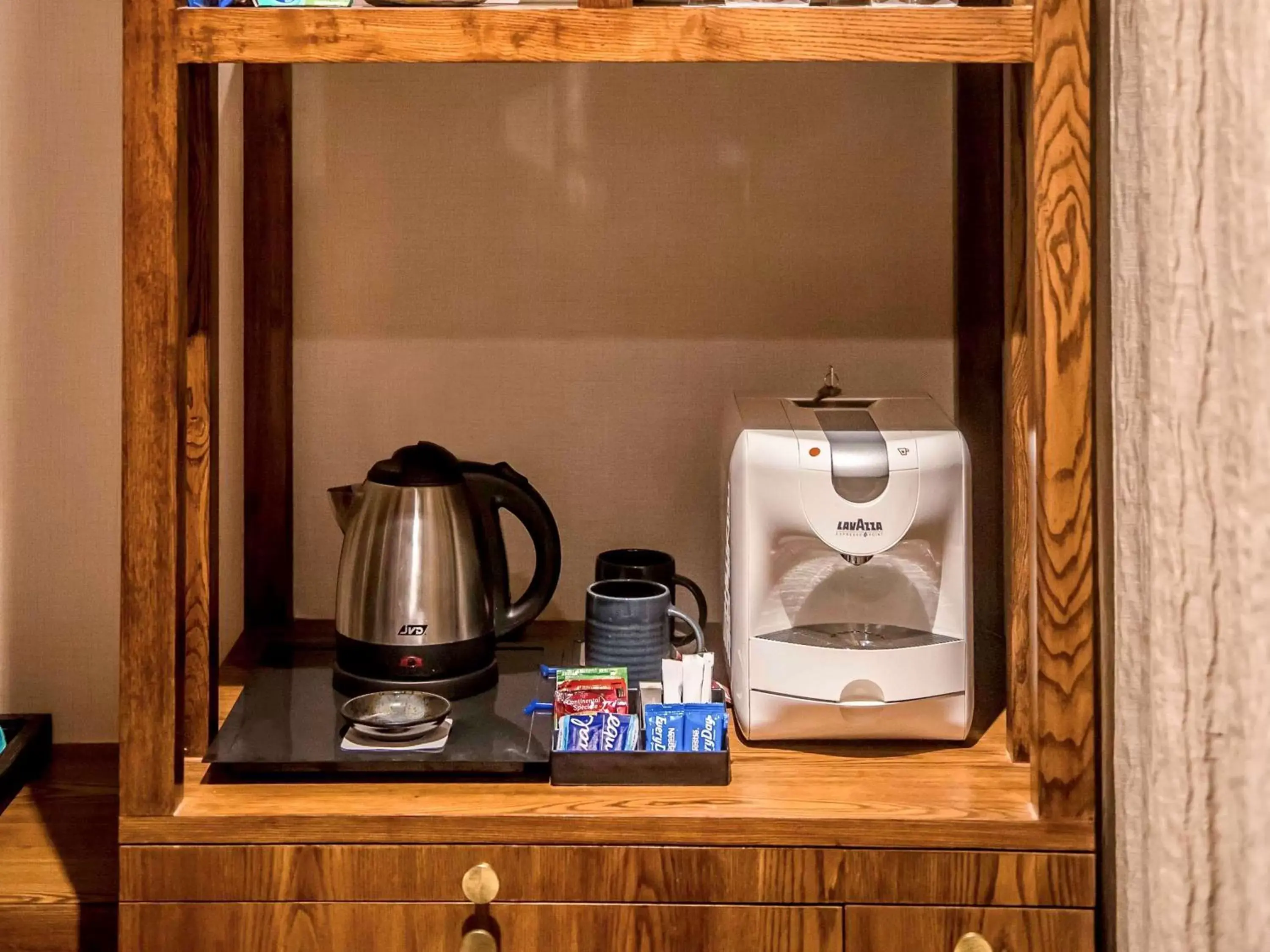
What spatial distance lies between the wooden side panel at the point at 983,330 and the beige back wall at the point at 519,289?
56mm

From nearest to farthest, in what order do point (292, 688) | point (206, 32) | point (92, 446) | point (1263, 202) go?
1. point (1263, 202)
2. point (206, 32)
3. point (292, 688)
4. point (92, 446)

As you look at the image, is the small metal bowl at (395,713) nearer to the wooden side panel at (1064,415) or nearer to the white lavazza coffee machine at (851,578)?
the white lavazza coffee machine at (851,578)

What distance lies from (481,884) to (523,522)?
0.49 meters

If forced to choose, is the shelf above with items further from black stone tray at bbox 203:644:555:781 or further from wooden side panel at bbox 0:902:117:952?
wooden side panel at bbox 0:902:117:952

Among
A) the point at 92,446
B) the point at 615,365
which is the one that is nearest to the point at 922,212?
the point at 615,365

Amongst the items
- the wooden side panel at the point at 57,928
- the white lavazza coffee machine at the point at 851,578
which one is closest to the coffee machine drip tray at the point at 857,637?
the white lavazza coffee machine at the point at 851,578

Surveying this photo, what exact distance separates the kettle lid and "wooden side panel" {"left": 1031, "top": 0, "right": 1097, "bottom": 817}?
0.65m

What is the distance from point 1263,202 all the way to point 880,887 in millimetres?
682

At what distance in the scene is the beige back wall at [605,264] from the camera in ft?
5.73

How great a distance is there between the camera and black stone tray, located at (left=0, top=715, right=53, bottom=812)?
153 centimetres

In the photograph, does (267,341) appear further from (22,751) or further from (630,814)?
(630,814)

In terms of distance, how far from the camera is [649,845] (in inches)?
47.6

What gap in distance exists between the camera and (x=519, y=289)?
177 cm

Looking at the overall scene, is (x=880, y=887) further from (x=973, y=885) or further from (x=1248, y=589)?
(x=1248, y=589)
